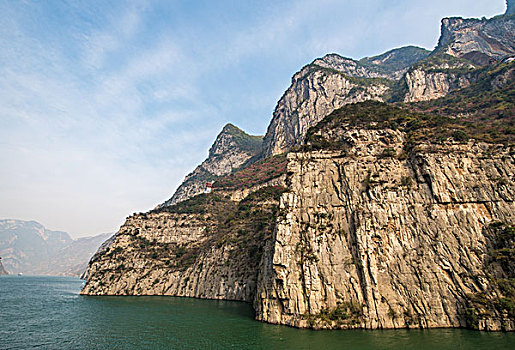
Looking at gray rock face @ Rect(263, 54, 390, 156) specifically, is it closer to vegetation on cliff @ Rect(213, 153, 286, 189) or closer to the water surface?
vegetation on cliff @ Rect(213, 153, 286, 189)

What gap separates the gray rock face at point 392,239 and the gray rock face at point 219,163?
129 m

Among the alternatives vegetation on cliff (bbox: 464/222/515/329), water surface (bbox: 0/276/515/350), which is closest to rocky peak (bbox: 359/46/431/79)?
vegetation on cliff (bbox: 464/222/515/329)

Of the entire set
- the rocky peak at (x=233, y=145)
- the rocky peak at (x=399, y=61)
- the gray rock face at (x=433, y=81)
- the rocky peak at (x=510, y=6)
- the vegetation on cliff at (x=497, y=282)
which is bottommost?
the vegetation on cliff at (x=497, y=282)

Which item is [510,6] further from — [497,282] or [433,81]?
[497,282]

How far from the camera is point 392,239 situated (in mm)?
35406

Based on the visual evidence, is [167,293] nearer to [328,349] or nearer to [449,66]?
[328,349]

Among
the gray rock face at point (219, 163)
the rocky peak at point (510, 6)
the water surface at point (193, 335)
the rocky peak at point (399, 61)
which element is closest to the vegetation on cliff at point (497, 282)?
the water surface at point (193, 335)

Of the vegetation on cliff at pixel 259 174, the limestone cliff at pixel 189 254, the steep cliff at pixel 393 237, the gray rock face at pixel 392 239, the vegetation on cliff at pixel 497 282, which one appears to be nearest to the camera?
the vegetation on cliff at pixel 497 282

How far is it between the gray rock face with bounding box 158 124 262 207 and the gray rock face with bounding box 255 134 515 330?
129407 mm

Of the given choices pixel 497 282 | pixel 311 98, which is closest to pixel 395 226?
pixel 497 282

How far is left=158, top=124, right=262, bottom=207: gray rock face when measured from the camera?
169 meters

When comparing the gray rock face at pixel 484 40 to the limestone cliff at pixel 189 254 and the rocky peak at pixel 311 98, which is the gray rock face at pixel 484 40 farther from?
the limestone cliff at pixel 189 254

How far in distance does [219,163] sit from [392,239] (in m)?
153

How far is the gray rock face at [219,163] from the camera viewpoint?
169 metres
